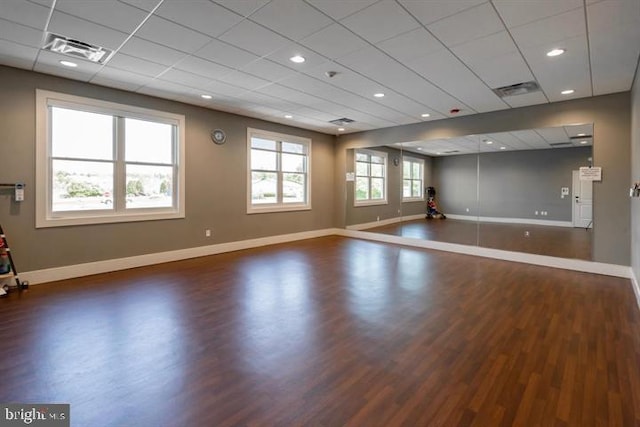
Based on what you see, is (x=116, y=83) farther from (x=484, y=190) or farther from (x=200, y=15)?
(x=484, y=190)

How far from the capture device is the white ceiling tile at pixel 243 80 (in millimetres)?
4241

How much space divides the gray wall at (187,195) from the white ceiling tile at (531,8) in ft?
16.4

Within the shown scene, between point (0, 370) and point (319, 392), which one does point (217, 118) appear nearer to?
point (0, 370)

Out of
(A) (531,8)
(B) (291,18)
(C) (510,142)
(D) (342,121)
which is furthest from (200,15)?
(C) (510,142)

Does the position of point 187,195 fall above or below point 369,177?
below

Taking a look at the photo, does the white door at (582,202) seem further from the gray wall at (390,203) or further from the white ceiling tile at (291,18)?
Result: the white ceiling tile at (291,18)

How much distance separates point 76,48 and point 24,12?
709mm

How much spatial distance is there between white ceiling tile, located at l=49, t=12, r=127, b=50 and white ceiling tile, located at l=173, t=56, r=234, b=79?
2.27 ft

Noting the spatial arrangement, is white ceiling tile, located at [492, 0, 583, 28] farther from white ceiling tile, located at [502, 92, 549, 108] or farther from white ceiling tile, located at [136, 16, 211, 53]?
white ceiling tile, located at [136, 16, 211, 53]

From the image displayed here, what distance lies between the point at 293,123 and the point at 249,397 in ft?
20.4

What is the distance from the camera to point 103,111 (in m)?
4.76

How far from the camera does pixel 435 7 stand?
2.59 meters

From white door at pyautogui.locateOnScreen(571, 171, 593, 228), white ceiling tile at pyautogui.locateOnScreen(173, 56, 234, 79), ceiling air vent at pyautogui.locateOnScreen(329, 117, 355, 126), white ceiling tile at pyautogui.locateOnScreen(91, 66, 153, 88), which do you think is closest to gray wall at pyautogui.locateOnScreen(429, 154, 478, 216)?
white door at pyautogui.locateOnScreen(571, 171, 593, 228)

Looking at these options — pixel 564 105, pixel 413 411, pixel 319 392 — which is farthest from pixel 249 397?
pixel 564 105
